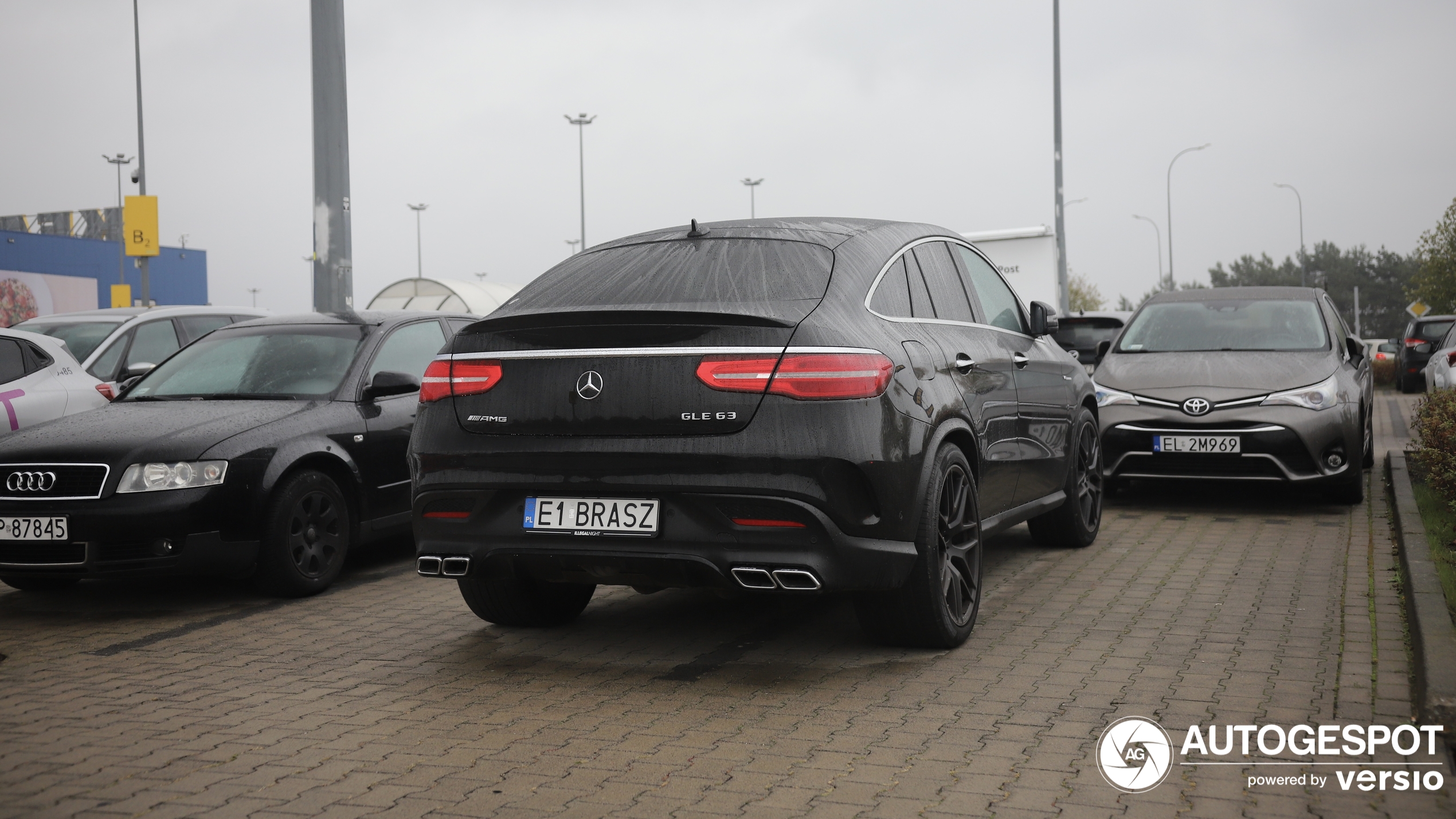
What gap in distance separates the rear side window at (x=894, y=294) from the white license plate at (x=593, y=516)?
120cm

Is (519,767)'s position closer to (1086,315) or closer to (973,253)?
(973,253)

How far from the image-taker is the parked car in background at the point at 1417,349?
26.5 m

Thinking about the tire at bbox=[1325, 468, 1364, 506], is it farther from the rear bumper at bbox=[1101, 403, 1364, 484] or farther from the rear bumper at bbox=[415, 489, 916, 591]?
the rear bumper at bbox=[415, 489, 916, 591]

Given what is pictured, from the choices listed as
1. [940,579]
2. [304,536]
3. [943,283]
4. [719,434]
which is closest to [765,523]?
[719,434]

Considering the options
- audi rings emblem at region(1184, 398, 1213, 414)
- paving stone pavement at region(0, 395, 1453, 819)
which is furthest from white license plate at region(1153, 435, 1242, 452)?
paving stone pavement at region(0, 395, 1453, 819)

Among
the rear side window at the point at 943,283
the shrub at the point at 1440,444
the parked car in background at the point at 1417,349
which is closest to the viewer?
the rear side window at the point at 943,283

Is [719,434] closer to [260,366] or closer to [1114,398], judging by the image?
[260,366]

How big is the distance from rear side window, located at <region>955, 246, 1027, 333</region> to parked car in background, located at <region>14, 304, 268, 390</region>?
6.51 metres

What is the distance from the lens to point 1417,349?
26500mm

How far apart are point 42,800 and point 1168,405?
7.49 m

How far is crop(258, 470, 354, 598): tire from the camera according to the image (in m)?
6.37

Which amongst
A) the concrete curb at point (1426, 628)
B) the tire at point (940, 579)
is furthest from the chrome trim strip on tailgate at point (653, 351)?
the concrete curb at point (1426, 628)

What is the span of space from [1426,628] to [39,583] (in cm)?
659

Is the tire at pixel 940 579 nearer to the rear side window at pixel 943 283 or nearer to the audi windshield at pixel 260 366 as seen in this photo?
the rear side window at pixel 943 283
